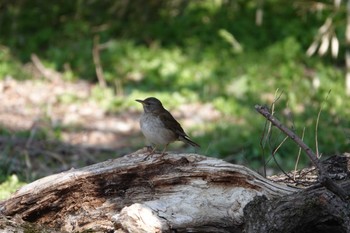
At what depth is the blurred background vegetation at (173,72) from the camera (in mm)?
11352

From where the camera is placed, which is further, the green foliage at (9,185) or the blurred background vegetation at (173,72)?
the blurred background vegetation at (173,72)

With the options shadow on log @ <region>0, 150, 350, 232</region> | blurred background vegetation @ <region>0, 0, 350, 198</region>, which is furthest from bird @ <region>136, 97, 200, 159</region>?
blurred background vegetation @ <region>0, 0, 350, 198</region>

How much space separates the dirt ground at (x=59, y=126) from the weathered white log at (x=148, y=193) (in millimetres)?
2486

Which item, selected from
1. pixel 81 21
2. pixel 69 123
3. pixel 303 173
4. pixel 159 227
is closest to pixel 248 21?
pixel 81 21

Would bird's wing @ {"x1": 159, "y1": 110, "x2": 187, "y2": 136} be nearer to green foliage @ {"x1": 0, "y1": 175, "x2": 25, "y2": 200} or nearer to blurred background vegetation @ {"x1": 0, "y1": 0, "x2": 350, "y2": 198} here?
green foliage @ {"x1": 0, "y1": 175, "x2": 25, "y2": 200}

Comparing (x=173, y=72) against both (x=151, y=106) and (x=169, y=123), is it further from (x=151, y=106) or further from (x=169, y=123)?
(x=169, y=123)

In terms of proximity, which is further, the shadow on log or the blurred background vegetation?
the blurred background vegetation

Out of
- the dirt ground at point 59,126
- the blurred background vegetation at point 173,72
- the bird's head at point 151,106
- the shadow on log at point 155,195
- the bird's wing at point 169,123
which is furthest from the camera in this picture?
the blurred background vegetation at point 173,72

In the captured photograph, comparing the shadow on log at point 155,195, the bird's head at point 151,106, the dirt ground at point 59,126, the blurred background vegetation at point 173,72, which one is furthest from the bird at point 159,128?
the blurred background vegetation at point 173,72

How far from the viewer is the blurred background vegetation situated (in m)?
11.4

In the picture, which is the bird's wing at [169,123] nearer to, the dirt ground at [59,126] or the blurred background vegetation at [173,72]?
the dirt ground at [59,126]

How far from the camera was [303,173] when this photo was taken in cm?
671

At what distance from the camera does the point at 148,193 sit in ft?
19.2

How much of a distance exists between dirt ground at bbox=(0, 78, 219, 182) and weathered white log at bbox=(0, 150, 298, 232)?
8.16 ft
